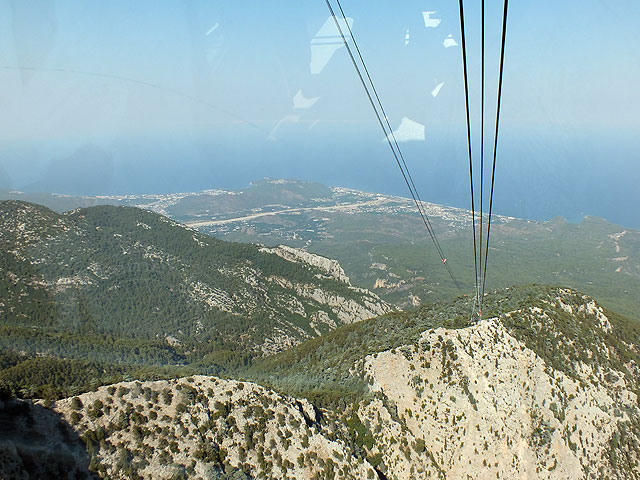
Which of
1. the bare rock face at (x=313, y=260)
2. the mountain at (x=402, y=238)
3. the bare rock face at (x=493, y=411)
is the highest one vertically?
the bare rock face at (x=493, y=411)

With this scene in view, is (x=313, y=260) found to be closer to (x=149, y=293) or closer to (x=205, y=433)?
(x=149, y=293)

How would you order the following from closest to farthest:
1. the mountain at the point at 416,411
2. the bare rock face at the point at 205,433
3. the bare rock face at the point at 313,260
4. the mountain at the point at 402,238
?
the bare rock face at the point at 205,433
the mountain at the point at 416,411
the bare rock face at the point at 313,260
the mountain at the point at 402,238

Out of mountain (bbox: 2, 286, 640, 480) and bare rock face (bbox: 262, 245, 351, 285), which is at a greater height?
mountain (bbox: 2, 286, 640, 480)

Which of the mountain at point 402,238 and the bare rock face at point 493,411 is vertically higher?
the bare rock face at point 493,411

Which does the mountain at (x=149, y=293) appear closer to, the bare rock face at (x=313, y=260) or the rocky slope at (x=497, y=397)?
the bare rock face at (x=313, y=260)

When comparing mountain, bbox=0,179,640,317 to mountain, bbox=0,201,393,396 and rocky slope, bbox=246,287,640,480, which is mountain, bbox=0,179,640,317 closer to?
mountain, bbox=0,201,393,396

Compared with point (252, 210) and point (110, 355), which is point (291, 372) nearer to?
point (110, 355)

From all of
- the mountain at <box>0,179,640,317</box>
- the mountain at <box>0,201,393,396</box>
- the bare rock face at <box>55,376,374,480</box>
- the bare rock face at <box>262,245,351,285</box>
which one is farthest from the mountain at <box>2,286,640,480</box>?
the mountain at <box>0,179,640,317</box>

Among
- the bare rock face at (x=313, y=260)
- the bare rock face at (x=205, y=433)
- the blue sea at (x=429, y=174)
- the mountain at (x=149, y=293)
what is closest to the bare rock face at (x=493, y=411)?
the bare rock face at (x=205, y=433)
